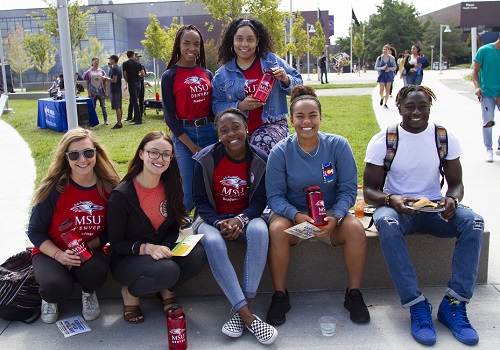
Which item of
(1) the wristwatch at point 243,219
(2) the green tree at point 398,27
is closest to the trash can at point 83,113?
(1) the wristwatch at point 243,219

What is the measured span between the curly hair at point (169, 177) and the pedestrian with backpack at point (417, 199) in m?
1.39

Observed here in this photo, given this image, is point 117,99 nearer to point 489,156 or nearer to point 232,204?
point 489,156

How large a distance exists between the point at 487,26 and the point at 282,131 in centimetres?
7380

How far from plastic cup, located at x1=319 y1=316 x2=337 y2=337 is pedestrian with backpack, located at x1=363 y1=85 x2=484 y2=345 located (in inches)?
18.9

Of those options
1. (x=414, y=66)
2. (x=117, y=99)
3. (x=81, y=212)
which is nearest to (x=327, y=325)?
(x=81, y=212)

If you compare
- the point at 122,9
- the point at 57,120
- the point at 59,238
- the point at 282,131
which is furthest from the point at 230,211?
the point at 122,9

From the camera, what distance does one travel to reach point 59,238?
11.6ft

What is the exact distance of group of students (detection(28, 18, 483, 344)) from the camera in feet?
11.1

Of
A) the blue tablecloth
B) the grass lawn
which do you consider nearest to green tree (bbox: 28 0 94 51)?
the grass lawn

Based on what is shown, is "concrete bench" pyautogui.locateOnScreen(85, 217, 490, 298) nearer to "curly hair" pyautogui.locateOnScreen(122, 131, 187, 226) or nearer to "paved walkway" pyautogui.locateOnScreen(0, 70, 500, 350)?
"paved walkway" pyautogui.locateOnScreen(0, 70, 500, 350)

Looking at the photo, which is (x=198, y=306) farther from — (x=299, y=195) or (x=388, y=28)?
(x=388, y=28)

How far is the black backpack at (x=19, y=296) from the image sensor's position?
11.6ft

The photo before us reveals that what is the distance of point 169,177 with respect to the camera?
12.2ft

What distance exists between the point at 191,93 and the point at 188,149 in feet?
1.64
